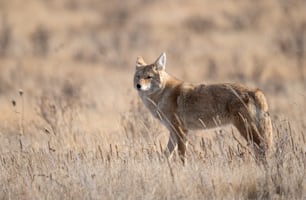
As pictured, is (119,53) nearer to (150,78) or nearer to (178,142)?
(150,78)

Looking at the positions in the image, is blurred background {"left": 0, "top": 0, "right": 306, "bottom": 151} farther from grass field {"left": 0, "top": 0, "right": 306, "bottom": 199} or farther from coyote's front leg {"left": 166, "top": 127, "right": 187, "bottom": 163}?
coyote's front leg {"left": 166, "top": 127, "right": 187, "bottom": 163}

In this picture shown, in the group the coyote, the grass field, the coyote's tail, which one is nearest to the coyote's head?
the coyote

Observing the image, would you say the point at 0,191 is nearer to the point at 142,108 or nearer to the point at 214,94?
the point at 214,94

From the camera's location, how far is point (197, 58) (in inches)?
802

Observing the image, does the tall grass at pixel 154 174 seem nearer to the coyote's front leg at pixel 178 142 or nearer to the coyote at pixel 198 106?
the coyote at pixel 198 106

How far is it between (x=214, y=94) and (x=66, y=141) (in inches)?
80.8

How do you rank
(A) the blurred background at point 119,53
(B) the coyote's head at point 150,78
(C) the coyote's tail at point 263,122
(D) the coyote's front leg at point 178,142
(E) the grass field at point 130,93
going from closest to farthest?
1. (E) the grass field at point 130,93
2. (C) the coyote's tail at point 263,122
3. (D) the coyote's front leg at point 178,142
4. (B) the coyote's head at point 150,78
5. (A) the blurred background at point 119,53

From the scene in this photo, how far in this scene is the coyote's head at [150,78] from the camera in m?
9.49

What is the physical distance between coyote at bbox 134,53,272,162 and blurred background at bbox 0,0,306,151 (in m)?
0.76

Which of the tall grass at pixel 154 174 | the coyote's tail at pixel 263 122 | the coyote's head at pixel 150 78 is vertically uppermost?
the coyote's head at pixel 150 78

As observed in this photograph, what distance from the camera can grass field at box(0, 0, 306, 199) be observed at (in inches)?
280

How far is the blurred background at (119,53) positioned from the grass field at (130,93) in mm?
47

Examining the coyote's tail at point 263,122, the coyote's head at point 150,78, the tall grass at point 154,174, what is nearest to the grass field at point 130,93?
the tall grass at point 154,174

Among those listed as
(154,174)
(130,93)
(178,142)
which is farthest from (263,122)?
(130,93)
